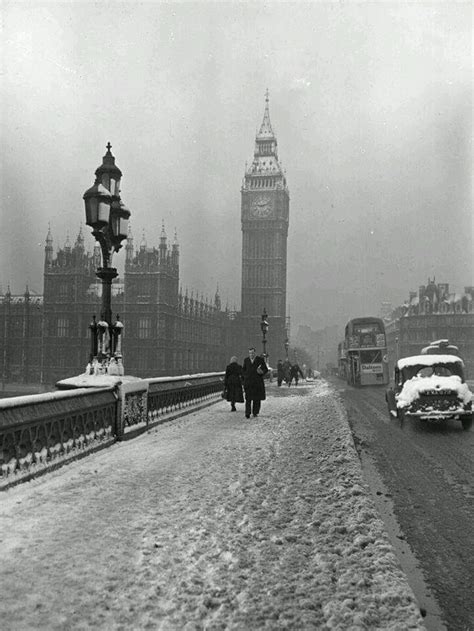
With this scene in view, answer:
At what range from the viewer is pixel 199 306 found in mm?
81312

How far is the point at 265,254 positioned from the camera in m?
109

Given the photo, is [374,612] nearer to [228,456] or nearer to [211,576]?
[211,576]

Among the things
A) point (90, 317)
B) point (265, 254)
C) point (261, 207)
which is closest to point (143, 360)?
point (90, 317)

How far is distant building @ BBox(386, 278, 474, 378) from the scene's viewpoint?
9038cm

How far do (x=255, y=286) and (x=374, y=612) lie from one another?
4123 inches

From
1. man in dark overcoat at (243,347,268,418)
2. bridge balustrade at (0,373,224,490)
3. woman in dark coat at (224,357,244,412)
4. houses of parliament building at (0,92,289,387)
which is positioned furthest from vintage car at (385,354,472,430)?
houses of parliament building at (0,92,289,387)

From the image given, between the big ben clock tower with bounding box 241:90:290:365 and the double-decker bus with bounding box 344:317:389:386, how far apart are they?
221 ft

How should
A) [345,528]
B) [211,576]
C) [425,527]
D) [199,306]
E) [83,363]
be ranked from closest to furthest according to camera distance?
[211,576]
[345,528]
[425,527]
[83,363]
[199,306]

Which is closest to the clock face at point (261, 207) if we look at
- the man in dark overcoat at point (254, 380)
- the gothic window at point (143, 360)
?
the gothic window at point (143, 360)

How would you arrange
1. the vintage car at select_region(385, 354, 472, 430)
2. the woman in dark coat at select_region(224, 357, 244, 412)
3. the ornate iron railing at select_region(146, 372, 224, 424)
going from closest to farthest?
the ornate iron railing at select_region(146, 372, 224, 424) → the vintage car at select_region(385, 354, 472, 430) → the woman in dark coat at select_region(224, 357, 244, 412)

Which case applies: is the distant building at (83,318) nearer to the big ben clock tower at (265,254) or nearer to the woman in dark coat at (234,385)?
the big ben clock tower at (265,254)

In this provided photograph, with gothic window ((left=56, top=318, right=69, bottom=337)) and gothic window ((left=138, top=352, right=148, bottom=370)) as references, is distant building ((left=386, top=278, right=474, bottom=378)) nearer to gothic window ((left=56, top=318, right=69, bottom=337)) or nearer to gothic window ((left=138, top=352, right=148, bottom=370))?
gothic window ((left=138, top=352, right=148, bottom=370))

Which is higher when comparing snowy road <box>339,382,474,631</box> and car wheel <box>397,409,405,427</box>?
car wheel <box>397,409,405,427</box>

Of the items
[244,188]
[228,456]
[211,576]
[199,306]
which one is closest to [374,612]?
[211,576]
